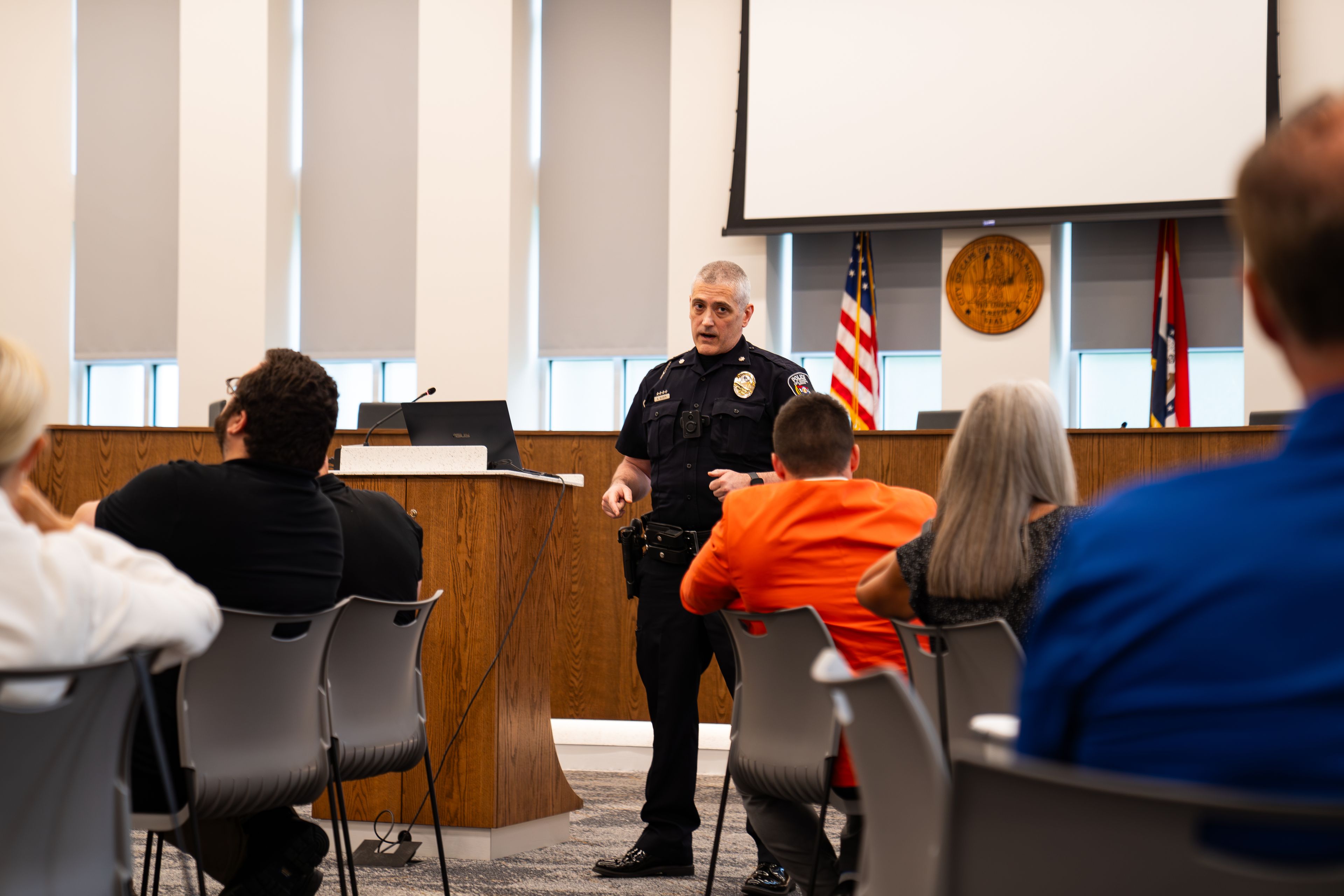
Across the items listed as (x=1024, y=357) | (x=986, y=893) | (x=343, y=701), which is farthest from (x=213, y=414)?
(x=986, y=893)

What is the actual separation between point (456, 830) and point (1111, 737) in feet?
9.05

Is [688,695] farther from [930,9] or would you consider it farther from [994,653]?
[930,9]

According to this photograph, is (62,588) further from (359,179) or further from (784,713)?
(359,179)

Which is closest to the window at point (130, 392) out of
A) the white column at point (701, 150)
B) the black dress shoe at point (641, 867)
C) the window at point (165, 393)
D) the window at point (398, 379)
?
the window at point (165, 393)

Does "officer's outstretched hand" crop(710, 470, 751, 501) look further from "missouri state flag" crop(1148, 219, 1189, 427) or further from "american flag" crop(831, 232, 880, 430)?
"missouri state flag" crop(1148, 219, 1189, 427)

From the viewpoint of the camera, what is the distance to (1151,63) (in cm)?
655

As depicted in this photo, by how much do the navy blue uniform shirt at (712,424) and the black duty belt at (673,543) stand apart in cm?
8

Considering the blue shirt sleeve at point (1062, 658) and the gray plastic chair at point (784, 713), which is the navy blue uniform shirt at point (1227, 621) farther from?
the gray plastic chair at point (784, 713)

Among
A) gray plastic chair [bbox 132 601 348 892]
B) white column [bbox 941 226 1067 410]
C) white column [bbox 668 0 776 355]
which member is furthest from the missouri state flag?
gray plastic chair [bbox 132 601 348 892]

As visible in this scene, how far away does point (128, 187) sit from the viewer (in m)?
8.32

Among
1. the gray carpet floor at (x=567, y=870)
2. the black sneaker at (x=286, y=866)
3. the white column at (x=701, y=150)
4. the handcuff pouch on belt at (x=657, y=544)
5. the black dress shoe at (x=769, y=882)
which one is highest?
the white column at (x=701, y=150)

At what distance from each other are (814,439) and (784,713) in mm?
587

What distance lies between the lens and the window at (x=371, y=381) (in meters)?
8.16

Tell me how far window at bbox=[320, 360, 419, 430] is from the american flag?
3019 mm
